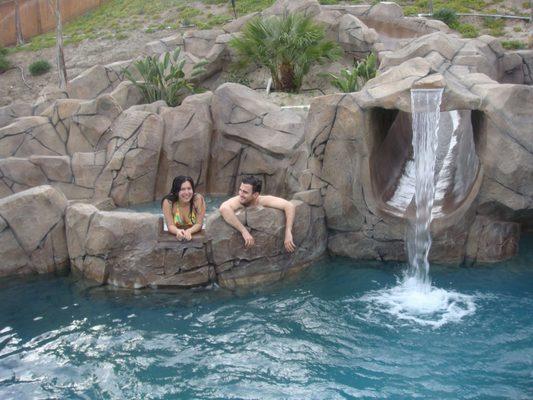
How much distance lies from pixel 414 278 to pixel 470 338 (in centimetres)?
150

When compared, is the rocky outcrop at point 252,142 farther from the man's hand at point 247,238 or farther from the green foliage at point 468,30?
the green foliage at point 468,30

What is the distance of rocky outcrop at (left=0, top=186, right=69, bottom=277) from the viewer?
7.43 metres

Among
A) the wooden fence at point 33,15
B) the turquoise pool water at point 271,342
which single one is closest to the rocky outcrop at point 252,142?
the turquoise pool water at point 271,342

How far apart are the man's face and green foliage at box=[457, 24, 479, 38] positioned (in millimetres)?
12742

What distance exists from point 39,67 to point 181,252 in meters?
16.6

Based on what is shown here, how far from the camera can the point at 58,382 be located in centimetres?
538

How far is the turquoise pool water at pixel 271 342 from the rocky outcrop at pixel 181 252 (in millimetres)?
192

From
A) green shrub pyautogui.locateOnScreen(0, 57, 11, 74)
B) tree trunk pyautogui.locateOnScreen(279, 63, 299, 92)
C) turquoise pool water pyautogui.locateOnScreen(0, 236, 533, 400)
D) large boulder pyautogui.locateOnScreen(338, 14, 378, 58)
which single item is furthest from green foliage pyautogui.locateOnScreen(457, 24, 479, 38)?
green shrub pyautogui.locateOnScreen(0, 57, 11, 74)

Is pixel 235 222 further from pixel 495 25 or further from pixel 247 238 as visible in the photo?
pixel 495 25

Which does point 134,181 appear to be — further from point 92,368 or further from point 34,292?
point 92,368

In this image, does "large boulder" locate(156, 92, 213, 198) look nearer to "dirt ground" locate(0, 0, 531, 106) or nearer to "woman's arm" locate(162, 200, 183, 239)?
"woman's arm" locate(162, 200, 183, 239)

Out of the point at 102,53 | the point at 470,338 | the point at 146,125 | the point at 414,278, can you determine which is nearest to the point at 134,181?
the point at 146,125

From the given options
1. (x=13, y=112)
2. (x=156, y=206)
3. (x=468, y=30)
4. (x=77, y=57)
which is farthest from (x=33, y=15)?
(x=156, y=206)

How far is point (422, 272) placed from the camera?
7.28 metres
